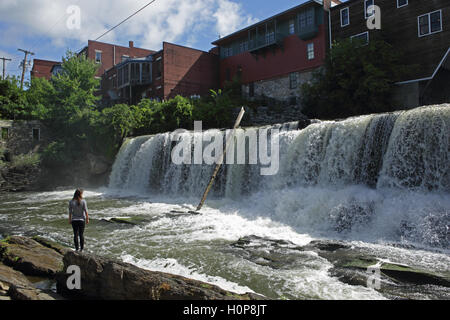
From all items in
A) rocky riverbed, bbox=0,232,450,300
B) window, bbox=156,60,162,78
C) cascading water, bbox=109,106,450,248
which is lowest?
rocky riverbed, bbox=0,232,450,300

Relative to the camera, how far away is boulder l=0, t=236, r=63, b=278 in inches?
214

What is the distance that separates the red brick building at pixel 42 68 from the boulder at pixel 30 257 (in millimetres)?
47663

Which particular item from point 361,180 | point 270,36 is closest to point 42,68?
point 270,36

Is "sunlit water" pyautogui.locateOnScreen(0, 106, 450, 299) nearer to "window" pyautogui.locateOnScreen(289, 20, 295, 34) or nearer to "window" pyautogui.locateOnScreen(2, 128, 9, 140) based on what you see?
"window" pyautogui.locateOnScreen(2, 128, 9, 140)

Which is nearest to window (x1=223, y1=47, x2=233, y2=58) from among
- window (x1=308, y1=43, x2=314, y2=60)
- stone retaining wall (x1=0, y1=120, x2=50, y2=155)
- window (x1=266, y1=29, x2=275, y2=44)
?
window (x1=266, y1=29, x2=275, y2=44)

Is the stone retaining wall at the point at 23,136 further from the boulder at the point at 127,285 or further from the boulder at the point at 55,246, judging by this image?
the boulder at the point at 127,285

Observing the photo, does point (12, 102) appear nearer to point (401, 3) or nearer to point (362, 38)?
point (362, 38)

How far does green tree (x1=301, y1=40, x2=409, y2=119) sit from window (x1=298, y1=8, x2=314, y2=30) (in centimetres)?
598

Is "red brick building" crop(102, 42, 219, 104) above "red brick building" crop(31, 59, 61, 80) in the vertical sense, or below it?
below

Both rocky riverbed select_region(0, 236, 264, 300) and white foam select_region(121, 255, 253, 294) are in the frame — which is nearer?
rocky riverbed select_region(0, 236, 264, 300)

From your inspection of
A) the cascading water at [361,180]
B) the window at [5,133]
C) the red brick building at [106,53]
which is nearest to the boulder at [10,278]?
the cascading water at [361,180]

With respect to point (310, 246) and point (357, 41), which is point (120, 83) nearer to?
point (357, 41)

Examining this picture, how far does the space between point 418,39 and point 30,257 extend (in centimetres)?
2196
